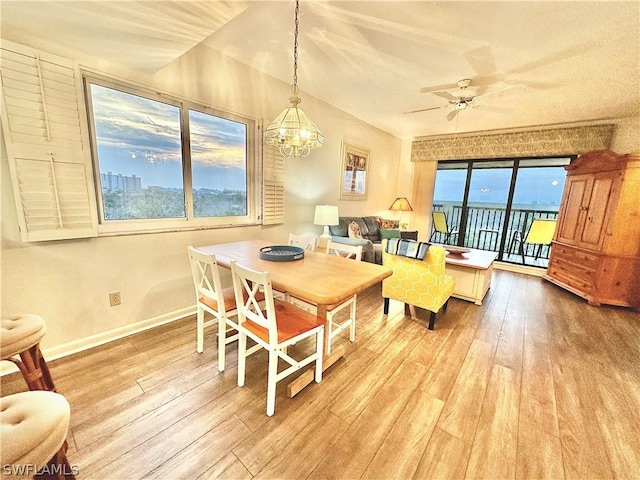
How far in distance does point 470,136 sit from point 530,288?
9.73 ft

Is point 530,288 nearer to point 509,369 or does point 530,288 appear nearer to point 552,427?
point 509,369

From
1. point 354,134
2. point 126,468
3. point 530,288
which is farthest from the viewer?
point 354,134

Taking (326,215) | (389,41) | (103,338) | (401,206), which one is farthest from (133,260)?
(401,206)

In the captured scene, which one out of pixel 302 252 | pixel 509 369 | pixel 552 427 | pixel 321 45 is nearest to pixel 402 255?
pixel 302 252

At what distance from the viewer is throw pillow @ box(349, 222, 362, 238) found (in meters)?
4.15

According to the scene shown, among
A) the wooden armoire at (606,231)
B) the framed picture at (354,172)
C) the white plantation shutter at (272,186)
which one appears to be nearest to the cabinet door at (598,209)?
the wooden armoire at (606,231)

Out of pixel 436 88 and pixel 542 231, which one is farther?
pixel 542 231

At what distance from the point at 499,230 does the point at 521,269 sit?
1167 mm

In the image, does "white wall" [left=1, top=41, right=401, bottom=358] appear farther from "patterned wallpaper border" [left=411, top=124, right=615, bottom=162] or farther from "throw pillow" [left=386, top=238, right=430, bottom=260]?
"patterned wallpaper border" [left=411, top=124, right=615, bottom=162]

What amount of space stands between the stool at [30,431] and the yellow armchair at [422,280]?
230cm

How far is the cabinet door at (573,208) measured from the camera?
3.65 metres

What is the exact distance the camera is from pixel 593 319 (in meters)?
2.96

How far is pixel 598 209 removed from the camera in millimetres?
3412

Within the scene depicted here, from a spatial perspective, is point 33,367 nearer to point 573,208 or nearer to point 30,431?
point 30,431
